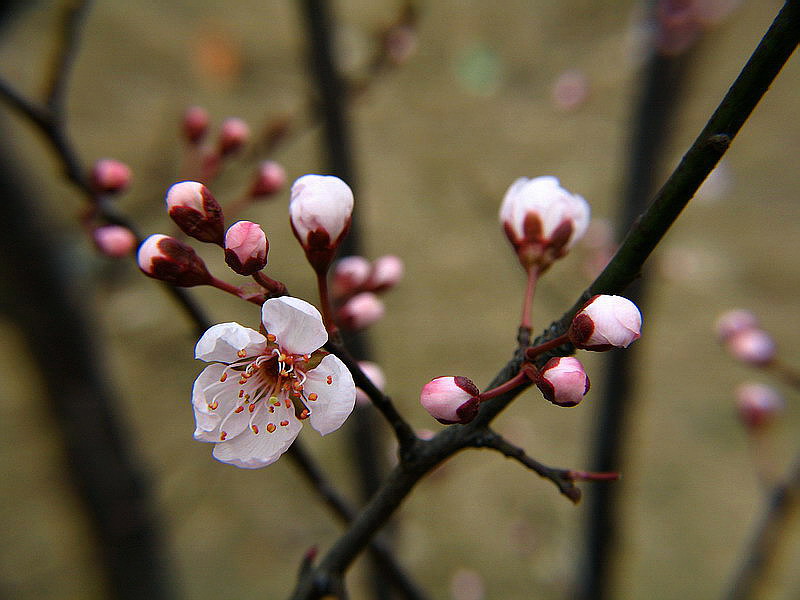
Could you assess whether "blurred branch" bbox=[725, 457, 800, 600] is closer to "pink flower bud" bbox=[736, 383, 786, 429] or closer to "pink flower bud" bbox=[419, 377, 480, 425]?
"pink flower bud" bbox=[736, 383, 786, 429]

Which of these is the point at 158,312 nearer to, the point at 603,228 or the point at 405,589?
the point at 603,228

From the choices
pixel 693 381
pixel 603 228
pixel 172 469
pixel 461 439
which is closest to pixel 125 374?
pixel 172 469

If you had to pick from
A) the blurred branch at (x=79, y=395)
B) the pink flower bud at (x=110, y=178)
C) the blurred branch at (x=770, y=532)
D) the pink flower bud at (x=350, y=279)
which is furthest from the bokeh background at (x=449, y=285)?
the pink flower bud at (x=350, y=279)

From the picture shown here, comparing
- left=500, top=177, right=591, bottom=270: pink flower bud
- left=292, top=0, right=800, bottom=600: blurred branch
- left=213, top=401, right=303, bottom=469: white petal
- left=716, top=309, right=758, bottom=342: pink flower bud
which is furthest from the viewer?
left=716, top=309, right=758, bottom=342: pink flower bud

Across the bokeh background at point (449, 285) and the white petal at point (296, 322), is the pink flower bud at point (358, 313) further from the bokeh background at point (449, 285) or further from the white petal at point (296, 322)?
the bokeh background at point (449, 285)

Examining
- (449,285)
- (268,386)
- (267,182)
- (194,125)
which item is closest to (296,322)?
(268,386)

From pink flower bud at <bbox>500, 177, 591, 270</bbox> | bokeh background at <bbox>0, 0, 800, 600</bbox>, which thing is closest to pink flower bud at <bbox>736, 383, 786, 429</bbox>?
bokeh background at <bbox>0, 0, 800, 600</bbox>
